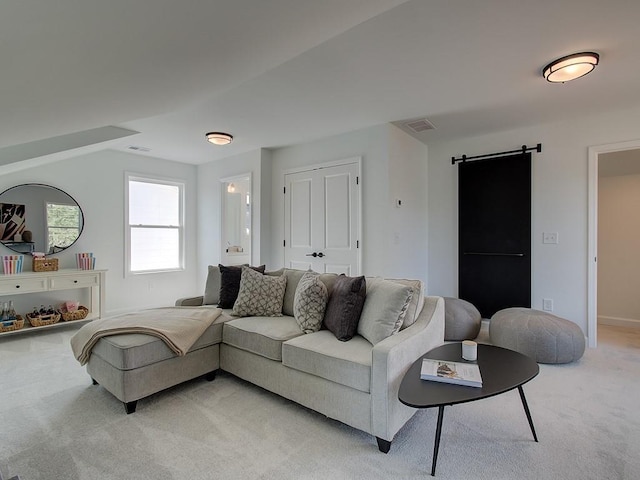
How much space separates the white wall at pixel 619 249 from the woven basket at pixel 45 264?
6.94 meters

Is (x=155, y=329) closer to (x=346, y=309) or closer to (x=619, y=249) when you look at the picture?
(x=346, y=309)

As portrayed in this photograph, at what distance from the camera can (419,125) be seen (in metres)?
3.86

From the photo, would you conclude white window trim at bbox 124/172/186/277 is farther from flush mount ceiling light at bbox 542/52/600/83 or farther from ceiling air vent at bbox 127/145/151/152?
flush mount ceiling light at bbox 542/52/600/83

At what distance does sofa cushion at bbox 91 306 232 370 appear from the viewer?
2143 millimetres

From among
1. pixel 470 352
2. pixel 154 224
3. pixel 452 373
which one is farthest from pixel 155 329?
pixel 154 224

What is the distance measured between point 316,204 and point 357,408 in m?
3.02

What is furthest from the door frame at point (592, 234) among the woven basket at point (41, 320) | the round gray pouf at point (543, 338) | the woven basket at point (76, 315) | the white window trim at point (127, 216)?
the woven basket at point (41, 320)

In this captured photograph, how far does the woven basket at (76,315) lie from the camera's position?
402 centimetres

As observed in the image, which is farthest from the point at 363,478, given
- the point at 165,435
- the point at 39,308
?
the point at 39,308

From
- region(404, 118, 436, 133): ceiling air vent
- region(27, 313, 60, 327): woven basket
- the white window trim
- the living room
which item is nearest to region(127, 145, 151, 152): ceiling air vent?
the living room

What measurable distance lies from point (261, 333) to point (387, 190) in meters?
2.27

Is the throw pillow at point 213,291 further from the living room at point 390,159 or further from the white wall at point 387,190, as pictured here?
the white wall at point 387,190

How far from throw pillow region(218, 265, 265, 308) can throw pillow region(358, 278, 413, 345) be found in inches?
52.3

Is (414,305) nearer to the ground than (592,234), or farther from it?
nearer to the ground
